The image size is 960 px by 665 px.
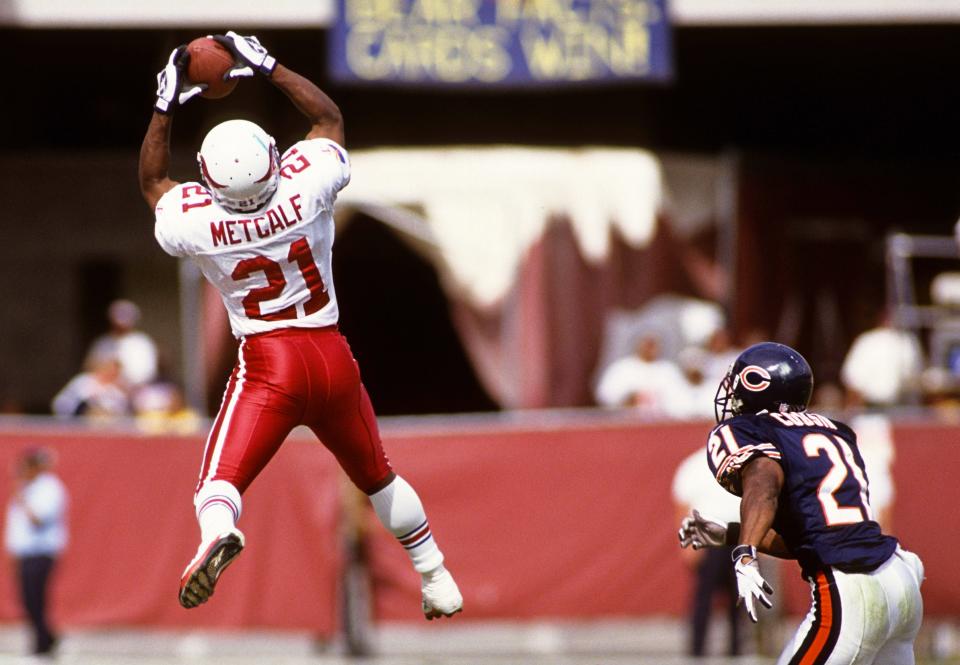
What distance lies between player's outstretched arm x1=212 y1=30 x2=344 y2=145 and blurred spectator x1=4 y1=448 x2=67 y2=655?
6567 millimetres

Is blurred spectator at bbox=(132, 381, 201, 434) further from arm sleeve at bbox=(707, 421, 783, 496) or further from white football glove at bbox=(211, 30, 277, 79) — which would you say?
arm sleeve at bbox=(707, 421, 783, 496)

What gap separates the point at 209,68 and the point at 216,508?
1.76m

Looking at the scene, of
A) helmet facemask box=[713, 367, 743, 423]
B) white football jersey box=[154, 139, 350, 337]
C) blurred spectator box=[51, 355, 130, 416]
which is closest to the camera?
helmet facemask box=[713, 367, 743, 423]

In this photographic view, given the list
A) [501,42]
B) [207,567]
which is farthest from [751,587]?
[501,42]

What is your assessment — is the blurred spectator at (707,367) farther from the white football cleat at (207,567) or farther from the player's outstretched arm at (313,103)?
the white football cleat at (207,567)

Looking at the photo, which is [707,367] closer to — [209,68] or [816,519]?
[816,519]

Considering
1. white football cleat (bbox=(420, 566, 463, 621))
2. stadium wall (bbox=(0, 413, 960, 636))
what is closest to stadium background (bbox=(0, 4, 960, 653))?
stadium wall (bbox=(0, 413, 960, 636))

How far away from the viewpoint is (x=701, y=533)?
635 centimetres

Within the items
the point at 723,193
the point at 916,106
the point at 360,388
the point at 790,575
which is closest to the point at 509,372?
the point at 723,193

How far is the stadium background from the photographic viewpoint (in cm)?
1270

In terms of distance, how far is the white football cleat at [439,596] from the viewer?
7.13 meters

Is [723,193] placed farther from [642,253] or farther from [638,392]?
[638,392]

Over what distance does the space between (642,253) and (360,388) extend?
362 inches

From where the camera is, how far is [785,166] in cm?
1633
